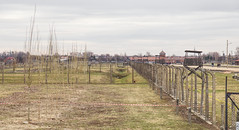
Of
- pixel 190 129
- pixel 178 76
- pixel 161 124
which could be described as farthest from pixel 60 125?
pixel 178 76

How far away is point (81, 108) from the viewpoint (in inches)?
699

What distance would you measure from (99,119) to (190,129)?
4.35 meters

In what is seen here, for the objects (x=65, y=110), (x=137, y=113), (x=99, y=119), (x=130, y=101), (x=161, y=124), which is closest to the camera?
(x=161, y=124)

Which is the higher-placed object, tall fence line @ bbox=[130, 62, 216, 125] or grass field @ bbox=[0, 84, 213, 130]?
tall fence line @ bbox=[130, 62, 216, 125]

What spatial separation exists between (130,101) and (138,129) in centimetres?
852

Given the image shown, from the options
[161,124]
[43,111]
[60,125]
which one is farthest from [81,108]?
→ [161,124]

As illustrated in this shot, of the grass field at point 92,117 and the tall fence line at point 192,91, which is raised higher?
the tall fence line at point 192,91

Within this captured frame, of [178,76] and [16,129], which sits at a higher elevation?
[178,76]

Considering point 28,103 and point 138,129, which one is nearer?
point 138,129

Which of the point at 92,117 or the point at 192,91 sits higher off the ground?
the point at 192,91

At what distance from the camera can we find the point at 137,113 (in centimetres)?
1595

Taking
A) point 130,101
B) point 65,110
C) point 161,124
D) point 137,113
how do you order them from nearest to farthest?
point 161,124, point 137,113, point 65,110, point 130,101

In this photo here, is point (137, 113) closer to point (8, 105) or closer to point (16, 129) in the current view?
point (16, 129)

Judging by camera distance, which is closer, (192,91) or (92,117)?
(192,91)
